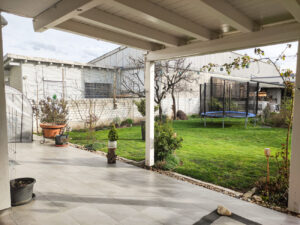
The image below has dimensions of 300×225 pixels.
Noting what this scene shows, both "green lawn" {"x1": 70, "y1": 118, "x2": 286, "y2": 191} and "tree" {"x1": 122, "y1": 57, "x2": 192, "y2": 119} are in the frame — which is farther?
"tree" {"x1": 122, "y1": 57, "x2": 192, "y2": 119}

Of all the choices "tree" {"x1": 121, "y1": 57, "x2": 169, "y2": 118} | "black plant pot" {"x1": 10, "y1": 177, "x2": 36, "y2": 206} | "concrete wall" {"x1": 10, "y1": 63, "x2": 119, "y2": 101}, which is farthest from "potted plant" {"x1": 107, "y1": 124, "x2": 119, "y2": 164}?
"tree" {"x1": 121, "y1": 57, "x2": 169, "y2": 118}

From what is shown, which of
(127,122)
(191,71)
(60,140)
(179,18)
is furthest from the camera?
(191,71)

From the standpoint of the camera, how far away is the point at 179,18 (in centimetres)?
270

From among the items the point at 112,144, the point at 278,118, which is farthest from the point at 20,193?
the point at 278,118

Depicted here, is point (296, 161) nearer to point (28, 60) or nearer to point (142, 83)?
point (142, 83)

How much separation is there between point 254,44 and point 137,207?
2775mm

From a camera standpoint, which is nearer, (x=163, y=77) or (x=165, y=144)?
(x=165, y=144)

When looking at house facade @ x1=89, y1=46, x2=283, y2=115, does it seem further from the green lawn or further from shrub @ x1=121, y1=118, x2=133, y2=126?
the green lawn

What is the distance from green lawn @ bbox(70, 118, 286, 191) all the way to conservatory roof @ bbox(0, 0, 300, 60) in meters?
2.42

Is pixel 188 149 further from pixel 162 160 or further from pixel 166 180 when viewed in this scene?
pixel 166 180

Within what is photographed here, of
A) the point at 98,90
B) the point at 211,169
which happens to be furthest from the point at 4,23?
the point at 98,90

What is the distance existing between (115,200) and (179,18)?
8.78ft

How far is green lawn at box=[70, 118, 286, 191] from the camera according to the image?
4.07m

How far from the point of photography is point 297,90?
2.58 m
